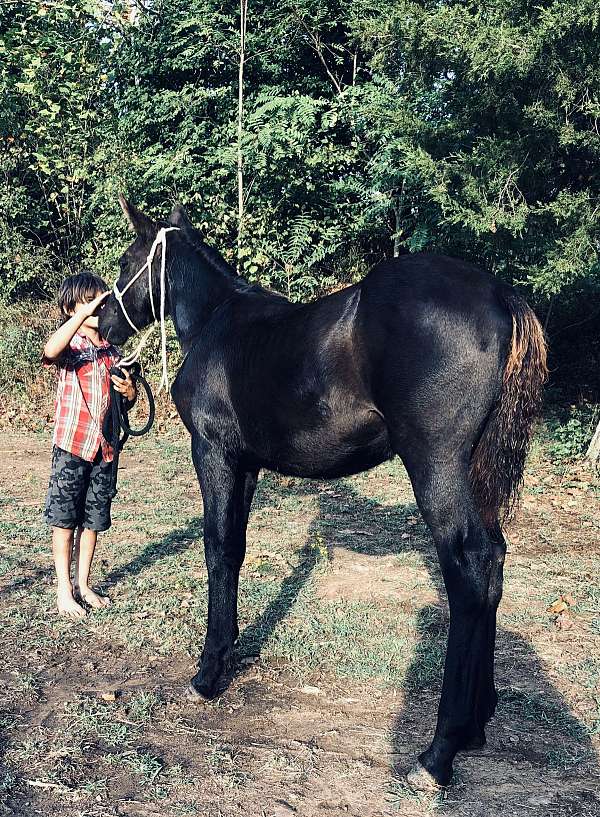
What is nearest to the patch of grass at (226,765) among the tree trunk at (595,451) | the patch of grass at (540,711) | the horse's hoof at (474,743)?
the horse's hoof at (474,743)

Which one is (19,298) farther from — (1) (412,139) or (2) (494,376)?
(2) (494,376)

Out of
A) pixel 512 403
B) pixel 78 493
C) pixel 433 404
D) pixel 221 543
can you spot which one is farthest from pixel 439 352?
pixel 78 493

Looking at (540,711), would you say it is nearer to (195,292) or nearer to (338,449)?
(338,449)

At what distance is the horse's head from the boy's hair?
0.24 meters

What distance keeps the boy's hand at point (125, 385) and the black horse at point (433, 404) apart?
1219 millimetres

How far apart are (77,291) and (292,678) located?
2.59m

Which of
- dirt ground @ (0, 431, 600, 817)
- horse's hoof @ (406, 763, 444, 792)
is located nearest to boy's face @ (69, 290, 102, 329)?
dirt ground @ (0, 431, 600, 817)

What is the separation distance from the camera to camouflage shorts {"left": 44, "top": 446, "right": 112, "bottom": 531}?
474 centimetres

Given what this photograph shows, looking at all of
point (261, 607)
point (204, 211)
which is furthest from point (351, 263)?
point (261, 607)

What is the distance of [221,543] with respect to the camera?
13.1 ft

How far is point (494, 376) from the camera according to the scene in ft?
10.2

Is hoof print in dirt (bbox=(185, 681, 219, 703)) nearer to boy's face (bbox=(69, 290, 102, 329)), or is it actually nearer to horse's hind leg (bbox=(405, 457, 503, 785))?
horse's hind leg (bbox=(405, 457, 503, 785))

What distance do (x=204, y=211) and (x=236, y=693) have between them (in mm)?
8472

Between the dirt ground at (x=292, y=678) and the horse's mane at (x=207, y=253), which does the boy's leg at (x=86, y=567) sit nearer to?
the dirt ground at (x=292, y=678)
